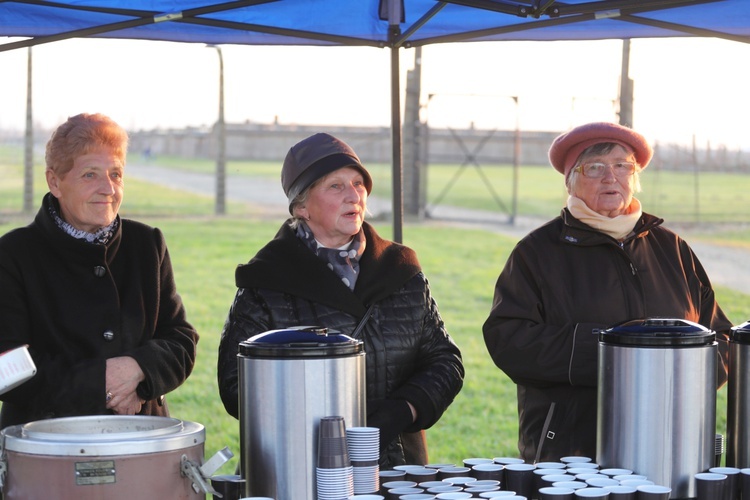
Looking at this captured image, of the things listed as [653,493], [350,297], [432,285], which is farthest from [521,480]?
[432,285]

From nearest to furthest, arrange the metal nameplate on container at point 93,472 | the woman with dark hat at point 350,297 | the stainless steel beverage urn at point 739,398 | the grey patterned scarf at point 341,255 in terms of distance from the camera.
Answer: the metal nameplate on container at point 93,472
the stainless steel beverage urn at point 739,398
the woman with dark hat at point 350,297
the grey patterned scarf at point 341,255

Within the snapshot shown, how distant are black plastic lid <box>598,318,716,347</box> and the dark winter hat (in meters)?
0.96

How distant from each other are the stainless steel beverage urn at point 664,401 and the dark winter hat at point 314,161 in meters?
1.00

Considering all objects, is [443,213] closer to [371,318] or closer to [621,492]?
[371,318]

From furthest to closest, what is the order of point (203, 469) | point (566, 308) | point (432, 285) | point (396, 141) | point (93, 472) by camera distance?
point (432, 285) → point (396, 141) → point (566, 308) → point (203, 469) → point (93, 472)

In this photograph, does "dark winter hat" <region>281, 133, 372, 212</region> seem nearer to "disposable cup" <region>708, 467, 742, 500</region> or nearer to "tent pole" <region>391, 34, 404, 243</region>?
"tent pole" <region>391, 34, 404, 243</region>

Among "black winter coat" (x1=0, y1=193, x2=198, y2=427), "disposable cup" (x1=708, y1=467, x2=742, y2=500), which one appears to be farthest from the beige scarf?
"black winter coat" (x1=0, y1=193, x2=198, y2=427)

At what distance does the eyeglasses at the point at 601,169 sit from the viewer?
3.43m

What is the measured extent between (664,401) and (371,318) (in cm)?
95

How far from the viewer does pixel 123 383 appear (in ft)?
9.78

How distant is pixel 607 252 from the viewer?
11.1 feet

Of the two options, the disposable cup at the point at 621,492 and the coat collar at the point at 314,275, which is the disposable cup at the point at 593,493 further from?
the coat collar at the point at 314,275

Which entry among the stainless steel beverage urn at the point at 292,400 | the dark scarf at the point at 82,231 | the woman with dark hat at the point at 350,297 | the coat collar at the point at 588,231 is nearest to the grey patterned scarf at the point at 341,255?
the woman with dark hat at the point at 350,297

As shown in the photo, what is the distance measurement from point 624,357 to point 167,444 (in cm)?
111
